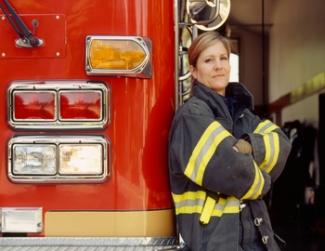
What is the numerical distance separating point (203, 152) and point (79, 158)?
0.43 m

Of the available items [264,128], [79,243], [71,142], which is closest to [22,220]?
[79,243]

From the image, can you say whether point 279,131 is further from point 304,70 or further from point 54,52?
point 304,70

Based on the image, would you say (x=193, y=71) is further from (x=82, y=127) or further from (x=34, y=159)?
(x=34, y=159)

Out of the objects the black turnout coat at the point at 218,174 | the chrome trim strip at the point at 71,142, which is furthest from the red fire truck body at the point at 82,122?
the black turnout coat at the point at 218,174

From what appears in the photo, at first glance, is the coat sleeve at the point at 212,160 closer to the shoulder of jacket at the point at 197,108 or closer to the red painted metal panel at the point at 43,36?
the shoulder of jacket at the point at 197,108

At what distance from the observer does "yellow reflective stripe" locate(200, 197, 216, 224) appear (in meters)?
2.27

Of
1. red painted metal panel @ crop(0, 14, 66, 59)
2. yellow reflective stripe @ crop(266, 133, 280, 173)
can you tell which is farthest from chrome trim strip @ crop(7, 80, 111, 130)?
yellow reflective stripe @ crop(266, 133, 280, 173)

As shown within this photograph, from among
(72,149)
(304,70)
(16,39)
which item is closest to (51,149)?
(72,149)

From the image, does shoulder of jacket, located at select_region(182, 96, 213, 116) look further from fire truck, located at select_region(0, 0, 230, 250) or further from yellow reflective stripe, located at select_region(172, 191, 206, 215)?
yellow reflective stripe, located at select_region(172, 191, 206, 215)

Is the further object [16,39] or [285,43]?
[285,43]

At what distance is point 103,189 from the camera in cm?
238

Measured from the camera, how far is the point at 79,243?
7.83ft

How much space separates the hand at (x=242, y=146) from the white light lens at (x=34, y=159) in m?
0.62

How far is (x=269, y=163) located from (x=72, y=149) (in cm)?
67
